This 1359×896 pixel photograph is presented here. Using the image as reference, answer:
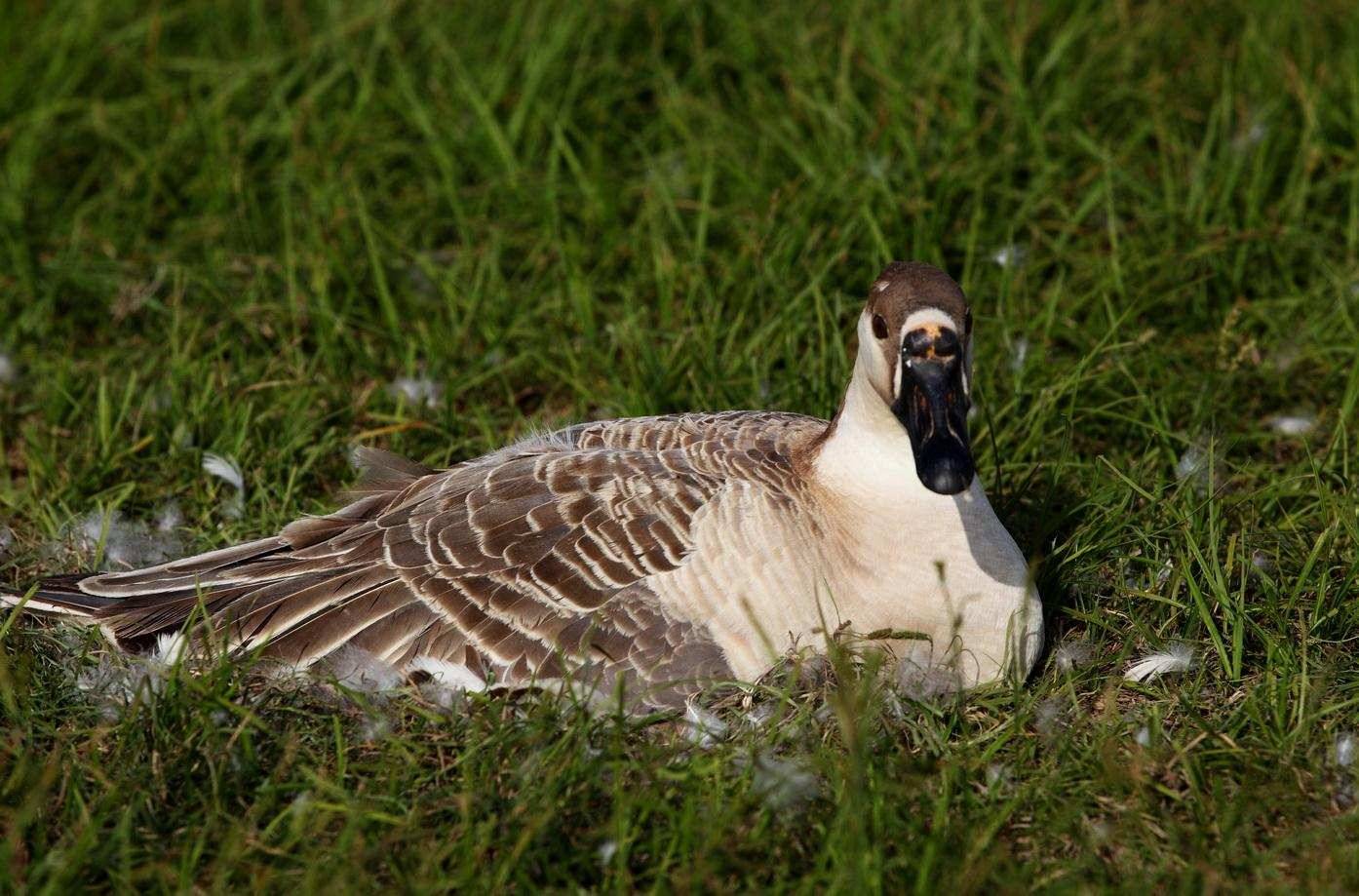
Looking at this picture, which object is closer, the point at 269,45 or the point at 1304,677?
the point at 1304,677

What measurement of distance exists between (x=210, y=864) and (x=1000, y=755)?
7.15 ft

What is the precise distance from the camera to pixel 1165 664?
4586 mm

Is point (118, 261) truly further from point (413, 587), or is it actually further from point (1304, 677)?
point (1304, 677)

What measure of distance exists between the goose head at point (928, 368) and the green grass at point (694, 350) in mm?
656

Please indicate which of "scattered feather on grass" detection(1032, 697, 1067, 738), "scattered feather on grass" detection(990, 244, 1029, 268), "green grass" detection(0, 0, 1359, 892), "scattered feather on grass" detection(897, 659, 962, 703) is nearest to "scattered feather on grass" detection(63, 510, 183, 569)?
"green grass" detection(0, 0, 1359, 892)

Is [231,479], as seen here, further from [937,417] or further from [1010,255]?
[1010,255]

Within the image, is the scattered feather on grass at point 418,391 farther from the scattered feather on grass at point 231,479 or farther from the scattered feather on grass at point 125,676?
the scattered feather on grass at point 125,676

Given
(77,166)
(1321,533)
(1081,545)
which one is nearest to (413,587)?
(1081,545)

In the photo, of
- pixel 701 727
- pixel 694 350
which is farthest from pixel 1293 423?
pixel 701 727

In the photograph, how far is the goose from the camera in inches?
174

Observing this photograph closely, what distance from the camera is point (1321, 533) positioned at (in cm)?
498

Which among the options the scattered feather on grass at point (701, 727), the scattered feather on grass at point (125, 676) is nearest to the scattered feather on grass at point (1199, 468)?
the scattered feather on grass at point (701, 727)

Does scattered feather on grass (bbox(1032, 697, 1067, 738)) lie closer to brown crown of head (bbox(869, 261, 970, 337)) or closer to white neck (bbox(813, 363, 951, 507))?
white neck (bbox(813, 363, 951, 507))

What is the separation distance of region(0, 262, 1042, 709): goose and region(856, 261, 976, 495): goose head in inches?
0.4
